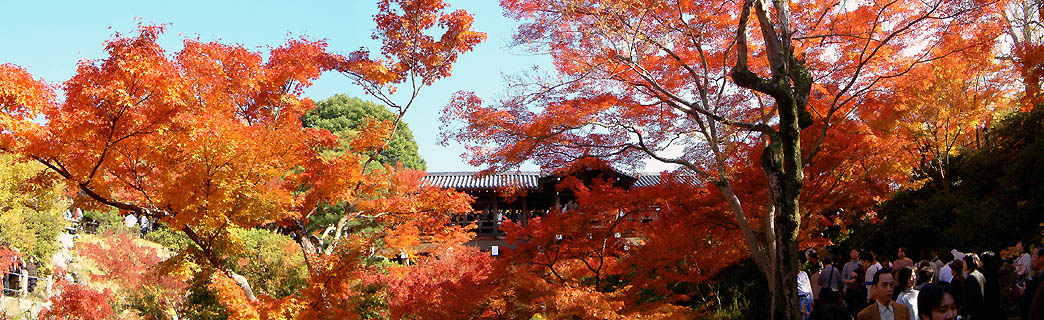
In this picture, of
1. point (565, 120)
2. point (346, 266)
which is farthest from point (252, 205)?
point (565, 120)

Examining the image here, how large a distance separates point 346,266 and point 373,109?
922 inches

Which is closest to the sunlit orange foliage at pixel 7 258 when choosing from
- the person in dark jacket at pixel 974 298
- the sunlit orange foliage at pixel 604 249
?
the sunlit orange foliage at pixel 604 249

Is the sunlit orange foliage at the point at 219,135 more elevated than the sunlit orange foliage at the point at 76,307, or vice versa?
the sunlit orange foliage at the point at 219,135

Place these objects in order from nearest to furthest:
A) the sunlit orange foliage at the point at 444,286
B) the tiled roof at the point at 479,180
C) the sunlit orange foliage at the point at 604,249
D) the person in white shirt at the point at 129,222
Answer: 1. the sunlit orange foliage at the point at 604,249
2. the sunlit orange foliage at the point at 444,286
3. the tiled roof at the point at 479,180
4. the person in white shirt at the point at 129,222

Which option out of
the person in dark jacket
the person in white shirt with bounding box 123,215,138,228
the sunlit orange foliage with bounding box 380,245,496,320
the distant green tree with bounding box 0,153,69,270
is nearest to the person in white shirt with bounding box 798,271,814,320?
the person in dark jacket

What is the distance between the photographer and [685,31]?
888 centimetres

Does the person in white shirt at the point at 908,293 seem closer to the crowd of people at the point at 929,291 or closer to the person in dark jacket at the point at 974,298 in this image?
the crowd of people at the point at 929,291

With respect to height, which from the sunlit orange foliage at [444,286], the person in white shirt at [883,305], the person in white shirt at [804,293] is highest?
the sunlit orange foliage at [444,286]

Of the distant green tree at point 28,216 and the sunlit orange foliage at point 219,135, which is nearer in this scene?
the sunlit orange foliage at point 219,135

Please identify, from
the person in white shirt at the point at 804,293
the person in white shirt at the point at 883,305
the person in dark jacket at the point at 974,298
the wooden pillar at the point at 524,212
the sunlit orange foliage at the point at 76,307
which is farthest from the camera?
the wooden pillar at the point at 524,212

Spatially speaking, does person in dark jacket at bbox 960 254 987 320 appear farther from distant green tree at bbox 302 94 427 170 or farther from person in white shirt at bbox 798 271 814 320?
distant green tree at bbox 302 94 427 170

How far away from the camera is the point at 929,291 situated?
11.1ft

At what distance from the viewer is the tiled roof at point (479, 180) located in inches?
909

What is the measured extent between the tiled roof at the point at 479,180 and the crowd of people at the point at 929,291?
580 inches
